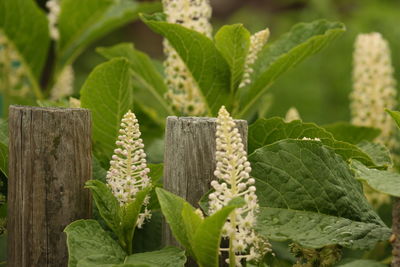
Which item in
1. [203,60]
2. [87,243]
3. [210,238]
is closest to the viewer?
[210,238]

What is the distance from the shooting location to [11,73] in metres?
2.73

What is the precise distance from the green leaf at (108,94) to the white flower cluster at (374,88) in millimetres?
1083

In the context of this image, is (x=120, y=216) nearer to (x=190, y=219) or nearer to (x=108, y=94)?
(x=190, y=219)

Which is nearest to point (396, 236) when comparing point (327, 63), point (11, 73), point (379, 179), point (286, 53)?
point (379, 179)

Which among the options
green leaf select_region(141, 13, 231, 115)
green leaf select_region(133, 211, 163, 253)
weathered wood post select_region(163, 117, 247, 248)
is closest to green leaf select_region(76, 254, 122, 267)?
weathered wood post select_region(163, 117, 247, 248)

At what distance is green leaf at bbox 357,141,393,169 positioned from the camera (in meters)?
1.73

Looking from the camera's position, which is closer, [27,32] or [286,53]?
[286,53]

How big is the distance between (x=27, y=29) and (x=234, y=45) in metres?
0.98

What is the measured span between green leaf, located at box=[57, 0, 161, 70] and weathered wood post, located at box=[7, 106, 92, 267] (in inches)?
41.8

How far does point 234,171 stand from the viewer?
1.27m

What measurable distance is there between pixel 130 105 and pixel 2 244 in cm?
57

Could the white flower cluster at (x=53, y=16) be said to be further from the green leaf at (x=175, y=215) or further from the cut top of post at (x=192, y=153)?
the green leaf at (x=175, y=215)

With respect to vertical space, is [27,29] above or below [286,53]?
above

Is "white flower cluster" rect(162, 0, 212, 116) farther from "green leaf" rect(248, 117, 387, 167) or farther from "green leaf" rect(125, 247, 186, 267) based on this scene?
"green leaf" rect(125, 247, 186, 267)
